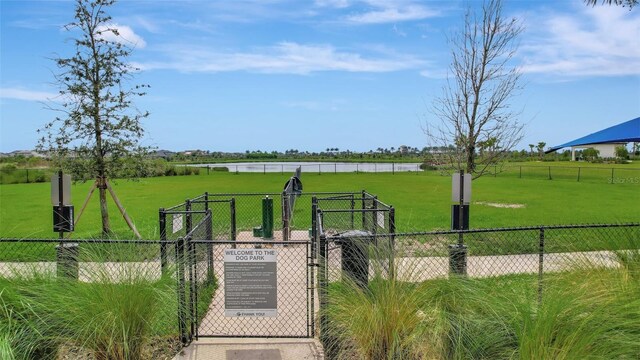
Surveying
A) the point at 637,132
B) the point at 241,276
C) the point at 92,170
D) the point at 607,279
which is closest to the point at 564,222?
the point at 637,132

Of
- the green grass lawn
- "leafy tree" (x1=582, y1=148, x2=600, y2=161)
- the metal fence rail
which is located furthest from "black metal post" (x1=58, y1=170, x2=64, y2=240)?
"leafy tree" (x1=582, y1=148, x2=600, y2=161)

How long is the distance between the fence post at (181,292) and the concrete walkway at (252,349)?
19 cm

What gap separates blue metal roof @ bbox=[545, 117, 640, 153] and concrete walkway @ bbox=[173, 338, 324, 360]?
6.27 meters

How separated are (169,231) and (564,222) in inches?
470

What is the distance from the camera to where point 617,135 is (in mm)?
8438

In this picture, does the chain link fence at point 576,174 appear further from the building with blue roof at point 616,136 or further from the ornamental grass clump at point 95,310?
the ornamental grass clump at point 95,310

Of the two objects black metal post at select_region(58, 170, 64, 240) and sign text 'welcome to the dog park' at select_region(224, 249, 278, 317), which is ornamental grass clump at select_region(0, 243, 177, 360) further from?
black metal post at select_region(58, 170, 64, 240)

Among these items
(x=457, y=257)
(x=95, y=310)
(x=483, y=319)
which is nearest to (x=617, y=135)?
(x=457, y=257)

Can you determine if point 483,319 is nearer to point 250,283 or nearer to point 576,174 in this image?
point 250,283

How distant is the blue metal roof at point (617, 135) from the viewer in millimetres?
8133

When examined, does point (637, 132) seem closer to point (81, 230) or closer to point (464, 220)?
point (464, 220)

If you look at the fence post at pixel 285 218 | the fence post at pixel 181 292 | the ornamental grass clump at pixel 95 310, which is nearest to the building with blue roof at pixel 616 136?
the fence post at pixel 285 218

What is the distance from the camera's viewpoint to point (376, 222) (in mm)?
7754

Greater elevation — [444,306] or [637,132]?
[637,132]
